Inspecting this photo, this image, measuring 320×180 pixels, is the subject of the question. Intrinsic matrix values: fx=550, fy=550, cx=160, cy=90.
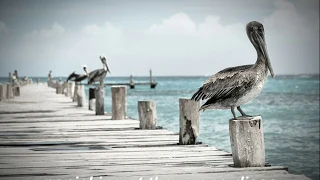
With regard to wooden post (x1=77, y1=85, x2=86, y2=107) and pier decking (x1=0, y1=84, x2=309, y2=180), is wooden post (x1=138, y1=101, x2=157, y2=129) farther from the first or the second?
wooden post (x1=77, y1=85, x2=86, y2=107)

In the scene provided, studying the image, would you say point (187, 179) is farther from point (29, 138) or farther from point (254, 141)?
point (29, 138)

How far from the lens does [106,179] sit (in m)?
5.66

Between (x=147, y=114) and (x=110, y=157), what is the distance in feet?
11.3

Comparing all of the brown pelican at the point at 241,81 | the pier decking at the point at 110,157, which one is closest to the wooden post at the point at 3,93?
the pier decking at the point at 110,157

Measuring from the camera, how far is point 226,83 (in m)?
6.07

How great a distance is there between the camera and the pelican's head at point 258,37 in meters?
6.14

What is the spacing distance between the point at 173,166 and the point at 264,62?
5.23ft

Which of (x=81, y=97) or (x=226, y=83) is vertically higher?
(x=226, y=83)

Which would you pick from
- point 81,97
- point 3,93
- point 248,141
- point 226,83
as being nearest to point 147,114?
point 226,83

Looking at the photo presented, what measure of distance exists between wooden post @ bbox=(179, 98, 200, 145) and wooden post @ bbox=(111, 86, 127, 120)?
15.7ft

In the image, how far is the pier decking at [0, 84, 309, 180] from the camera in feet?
19.2

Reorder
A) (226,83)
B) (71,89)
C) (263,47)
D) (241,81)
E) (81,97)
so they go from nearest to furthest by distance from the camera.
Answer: (241,81) → (226,83) → (263,47) → (81,97) → (71,89)

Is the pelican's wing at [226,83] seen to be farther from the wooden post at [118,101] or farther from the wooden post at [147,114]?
the wooden post at [118,101]

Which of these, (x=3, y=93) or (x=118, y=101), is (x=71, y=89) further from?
(x=118, y=101)
